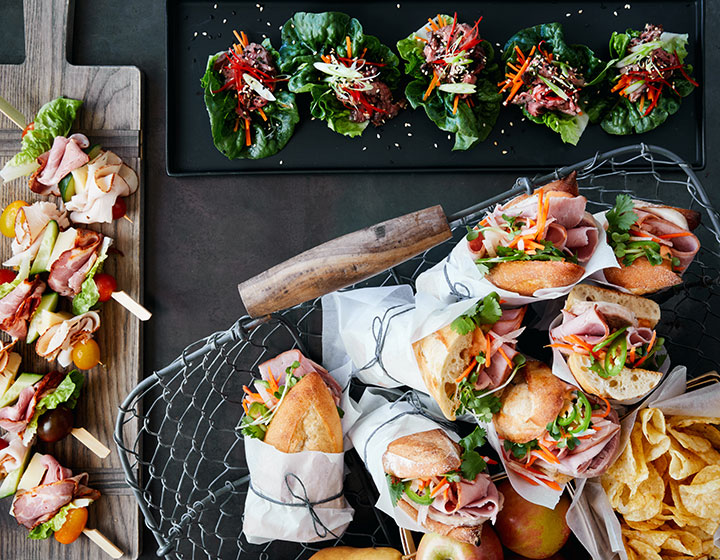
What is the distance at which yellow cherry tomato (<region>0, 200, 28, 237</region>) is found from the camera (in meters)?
1.62

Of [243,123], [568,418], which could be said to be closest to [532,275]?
[568,418]

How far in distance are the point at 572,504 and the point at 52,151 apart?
62.5 inches

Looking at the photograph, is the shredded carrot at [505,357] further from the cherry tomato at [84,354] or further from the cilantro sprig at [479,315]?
the cherry tomato at [84,354]

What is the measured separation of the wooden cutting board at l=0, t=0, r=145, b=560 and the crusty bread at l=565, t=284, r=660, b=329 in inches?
47.3

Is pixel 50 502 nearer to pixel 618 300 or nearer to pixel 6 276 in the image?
pixel 6 276

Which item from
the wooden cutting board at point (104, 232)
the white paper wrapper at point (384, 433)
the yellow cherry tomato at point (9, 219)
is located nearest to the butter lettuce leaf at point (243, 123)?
the wooden cutting board at point (104, 232)

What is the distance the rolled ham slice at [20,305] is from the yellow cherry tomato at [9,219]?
0.15m

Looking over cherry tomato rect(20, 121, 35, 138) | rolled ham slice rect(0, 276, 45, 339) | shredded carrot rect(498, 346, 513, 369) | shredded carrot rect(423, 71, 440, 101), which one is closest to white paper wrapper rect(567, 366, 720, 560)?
shredded carrot rect(498, 346, 513, 369)

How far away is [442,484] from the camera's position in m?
1.14

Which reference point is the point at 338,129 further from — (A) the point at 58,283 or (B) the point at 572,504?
(B) the point at 572,504

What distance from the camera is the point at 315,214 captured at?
1715 mm

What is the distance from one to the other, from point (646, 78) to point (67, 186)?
5.28 ft

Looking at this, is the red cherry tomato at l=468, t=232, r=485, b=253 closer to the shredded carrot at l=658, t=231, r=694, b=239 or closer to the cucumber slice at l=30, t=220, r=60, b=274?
the shredded carrot at l=658, t=231, r=694, b=239

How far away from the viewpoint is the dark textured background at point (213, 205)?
67.2 inches
